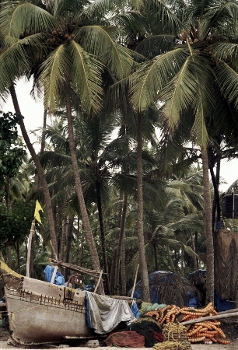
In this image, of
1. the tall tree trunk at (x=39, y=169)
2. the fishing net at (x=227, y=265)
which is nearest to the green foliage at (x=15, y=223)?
the tall tree trunk at (x=39, y=169)

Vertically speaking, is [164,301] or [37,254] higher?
[37,254]

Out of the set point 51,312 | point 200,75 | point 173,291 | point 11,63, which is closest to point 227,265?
point 173,291

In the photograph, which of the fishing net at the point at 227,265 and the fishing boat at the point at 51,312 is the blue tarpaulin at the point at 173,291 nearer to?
the fishing net at the point at 227,265

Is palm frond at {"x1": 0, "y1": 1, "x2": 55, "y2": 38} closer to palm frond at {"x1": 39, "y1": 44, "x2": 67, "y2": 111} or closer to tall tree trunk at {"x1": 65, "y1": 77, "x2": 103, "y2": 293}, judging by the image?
palm frond at {"x1": 39, "y1": 44, "x2": 67, "y2": 111}

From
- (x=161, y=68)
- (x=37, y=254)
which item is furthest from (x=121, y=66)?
(x=37, y=254)

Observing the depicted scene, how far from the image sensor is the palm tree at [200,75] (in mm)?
16594

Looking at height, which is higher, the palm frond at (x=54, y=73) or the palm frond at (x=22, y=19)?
the palm frond at (x=22, y=19)

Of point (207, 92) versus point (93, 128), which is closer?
point (207, 92)

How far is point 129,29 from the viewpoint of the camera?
20531mm

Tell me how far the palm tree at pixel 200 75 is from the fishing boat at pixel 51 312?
4.70 metres

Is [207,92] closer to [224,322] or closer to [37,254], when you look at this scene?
[224,322]

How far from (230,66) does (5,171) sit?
7.88 metres

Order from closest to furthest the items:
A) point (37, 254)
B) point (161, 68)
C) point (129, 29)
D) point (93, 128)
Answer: point (161, 68), point (129, 29), point (93, 128), point (37, 254)

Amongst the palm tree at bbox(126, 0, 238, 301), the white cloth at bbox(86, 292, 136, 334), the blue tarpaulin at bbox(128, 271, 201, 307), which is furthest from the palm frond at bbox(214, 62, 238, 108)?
the blue tarpaulin at bbox(128, 271, 201, 307)
